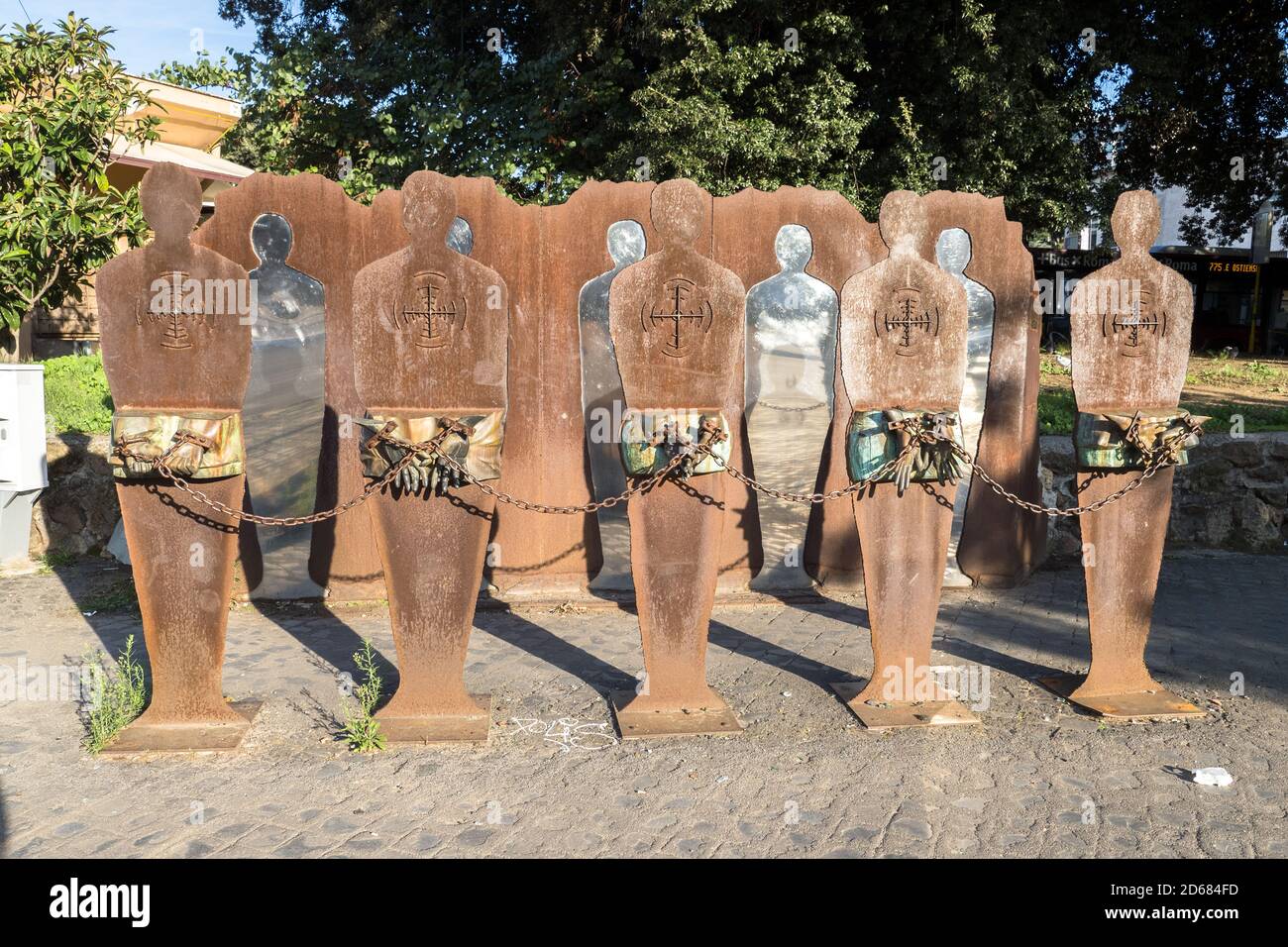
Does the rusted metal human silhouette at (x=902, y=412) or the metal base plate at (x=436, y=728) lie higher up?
the rusted metal human silhouette at (x=902, y=412)

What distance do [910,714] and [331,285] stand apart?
14.4 feet

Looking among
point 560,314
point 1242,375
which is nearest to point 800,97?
point 1242,375

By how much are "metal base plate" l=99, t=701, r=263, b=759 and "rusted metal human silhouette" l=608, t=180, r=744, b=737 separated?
1843mm

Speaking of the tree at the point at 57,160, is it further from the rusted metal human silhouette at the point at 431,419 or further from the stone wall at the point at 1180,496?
the rusted metal human silhouette at the point at 431,419

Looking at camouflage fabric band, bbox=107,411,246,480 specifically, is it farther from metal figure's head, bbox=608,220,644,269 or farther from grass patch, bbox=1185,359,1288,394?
grass patch, bbox=1185,359,1288,394

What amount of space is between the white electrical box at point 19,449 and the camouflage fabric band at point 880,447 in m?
5.91

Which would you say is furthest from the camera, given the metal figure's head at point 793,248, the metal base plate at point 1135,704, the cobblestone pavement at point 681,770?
the metal figure's head at point 793,248

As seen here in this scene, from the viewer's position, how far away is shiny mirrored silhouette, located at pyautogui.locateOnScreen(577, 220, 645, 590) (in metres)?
7.05

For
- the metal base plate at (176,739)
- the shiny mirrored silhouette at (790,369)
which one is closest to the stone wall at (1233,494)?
the shiny mirrored silhouette at (790,369)

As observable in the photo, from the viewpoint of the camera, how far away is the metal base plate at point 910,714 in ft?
17.1

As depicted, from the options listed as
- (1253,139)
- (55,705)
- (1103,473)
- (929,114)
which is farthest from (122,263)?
(1253,139)

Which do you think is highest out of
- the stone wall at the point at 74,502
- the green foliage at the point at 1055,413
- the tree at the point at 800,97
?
the tree at the point at 800,97

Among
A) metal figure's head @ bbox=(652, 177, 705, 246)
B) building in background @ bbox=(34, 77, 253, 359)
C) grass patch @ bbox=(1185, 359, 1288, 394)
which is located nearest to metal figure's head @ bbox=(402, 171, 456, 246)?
metal figure's head @ bbox=(652, 177, 705, 246)

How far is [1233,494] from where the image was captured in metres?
8.71
